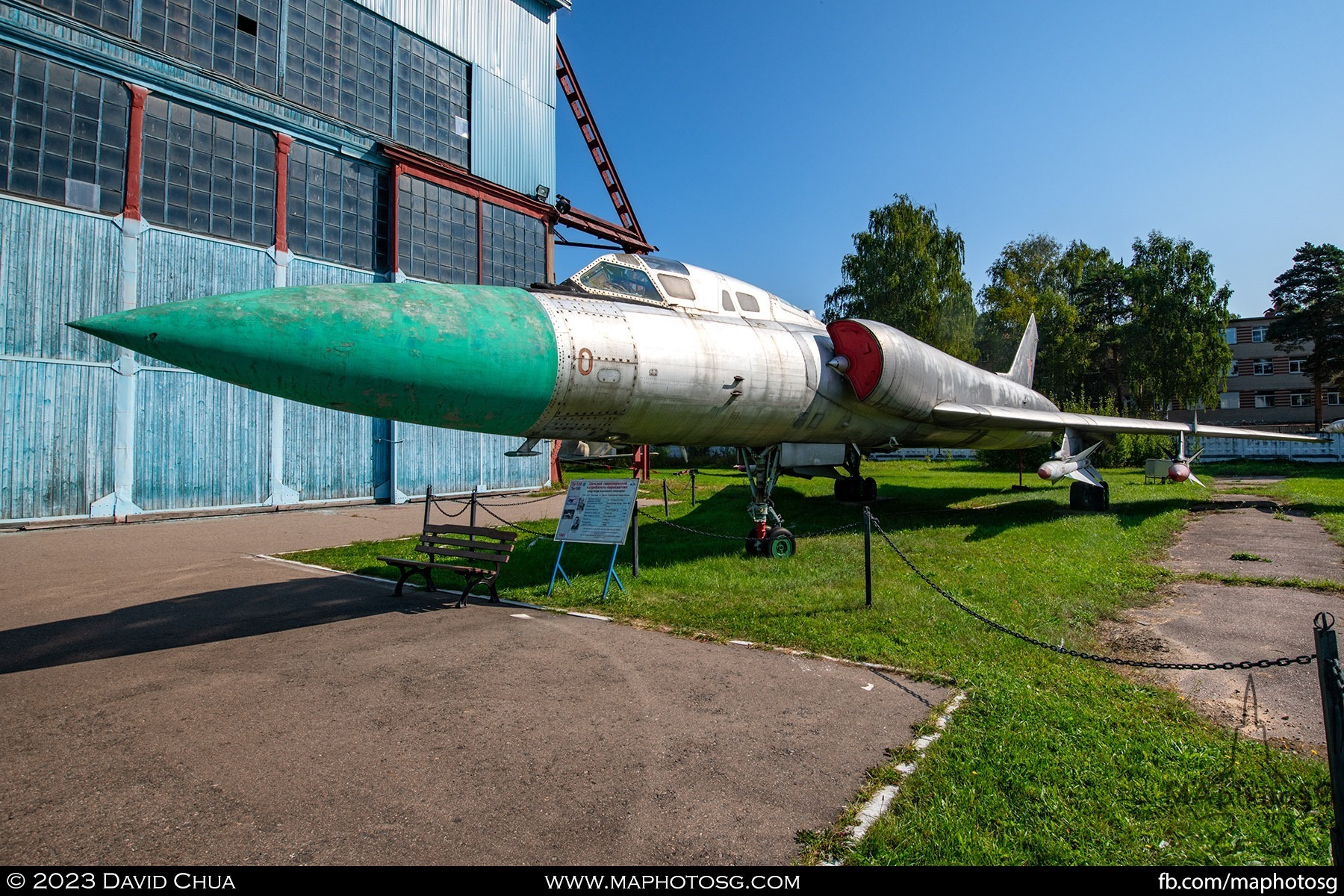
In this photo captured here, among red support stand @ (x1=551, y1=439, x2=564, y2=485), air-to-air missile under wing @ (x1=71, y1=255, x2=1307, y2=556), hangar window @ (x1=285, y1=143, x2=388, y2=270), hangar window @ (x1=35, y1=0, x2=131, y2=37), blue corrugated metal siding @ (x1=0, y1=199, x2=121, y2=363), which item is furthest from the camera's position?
red support stand @ (x1=551, y1=439, x2=564, y2=485)

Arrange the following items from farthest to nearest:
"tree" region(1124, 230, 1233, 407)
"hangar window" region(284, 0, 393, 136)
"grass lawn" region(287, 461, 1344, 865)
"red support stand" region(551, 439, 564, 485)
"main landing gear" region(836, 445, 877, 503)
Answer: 1. "tree" region(1124, 230, 1233, 407)
2. "red support stand" region(551, 439, 564, 485)
3. "hangar window" region(284, 0, 393, 136)
4. "main landing gear" region(836, 445, 877, 503)
5. "grass lawn" region(287, 461, 1344, 865)

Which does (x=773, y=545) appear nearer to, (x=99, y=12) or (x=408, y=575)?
(x=408, y=575)

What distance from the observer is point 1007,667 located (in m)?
4.60

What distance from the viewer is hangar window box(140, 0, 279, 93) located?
1537 cm

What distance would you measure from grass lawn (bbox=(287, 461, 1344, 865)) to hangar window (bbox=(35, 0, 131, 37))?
13699 mm

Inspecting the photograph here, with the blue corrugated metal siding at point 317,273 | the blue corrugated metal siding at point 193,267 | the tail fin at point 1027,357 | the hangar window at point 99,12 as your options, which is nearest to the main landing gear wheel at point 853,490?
the tail fin at point 1027,357

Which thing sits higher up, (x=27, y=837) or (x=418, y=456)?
(x=418, y=456)

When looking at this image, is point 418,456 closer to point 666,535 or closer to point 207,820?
point 666,535

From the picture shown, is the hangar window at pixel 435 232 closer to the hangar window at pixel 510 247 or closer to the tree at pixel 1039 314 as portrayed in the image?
the hangar window at pixel 510 247

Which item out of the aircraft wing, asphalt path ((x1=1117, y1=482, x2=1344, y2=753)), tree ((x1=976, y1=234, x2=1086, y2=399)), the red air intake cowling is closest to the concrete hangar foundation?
the red air intake cowling

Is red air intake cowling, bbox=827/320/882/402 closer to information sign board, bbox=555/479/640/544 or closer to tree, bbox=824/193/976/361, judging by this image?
information sign board, bbox=555/479/640/544

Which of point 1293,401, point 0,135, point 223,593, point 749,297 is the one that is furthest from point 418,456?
point 1293,401

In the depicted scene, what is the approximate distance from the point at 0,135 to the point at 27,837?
56.1ft

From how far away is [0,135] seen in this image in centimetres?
1326
